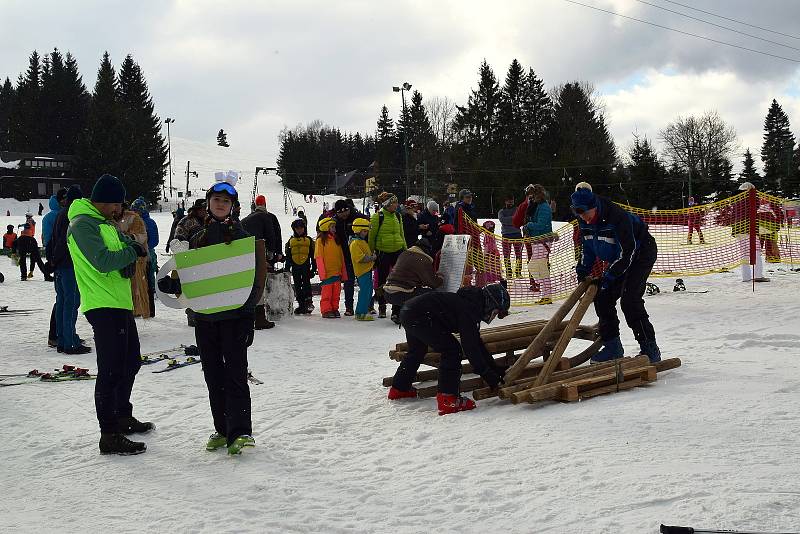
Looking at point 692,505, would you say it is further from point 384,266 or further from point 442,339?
point 384,266

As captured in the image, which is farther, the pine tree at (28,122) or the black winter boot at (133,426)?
the pine tree at (28,122)

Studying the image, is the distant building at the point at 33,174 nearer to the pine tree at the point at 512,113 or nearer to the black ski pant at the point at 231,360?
the pine tree at the point at 512,113

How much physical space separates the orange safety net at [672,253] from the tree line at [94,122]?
62521 mm

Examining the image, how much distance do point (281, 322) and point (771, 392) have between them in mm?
7267

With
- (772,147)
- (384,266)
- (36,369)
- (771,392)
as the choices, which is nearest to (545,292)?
(384,266)

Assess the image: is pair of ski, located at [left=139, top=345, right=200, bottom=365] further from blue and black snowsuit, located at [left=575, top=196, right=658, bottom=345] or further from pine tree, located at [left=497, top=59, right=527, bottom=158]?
pine tree, located at [left=497, top=59, right=527, bottom=158]

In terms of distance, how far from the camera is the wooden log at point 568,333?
6.07m

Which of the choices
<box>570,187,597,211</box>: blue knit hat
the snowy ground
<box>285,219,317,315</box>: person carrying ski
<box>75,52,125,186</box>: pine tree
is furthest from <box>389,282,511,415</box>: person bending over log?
<box>75,52,125,186</box>: pine tree

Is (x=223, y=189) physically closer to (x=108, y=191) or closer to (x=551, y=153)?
(x=108, y=191)

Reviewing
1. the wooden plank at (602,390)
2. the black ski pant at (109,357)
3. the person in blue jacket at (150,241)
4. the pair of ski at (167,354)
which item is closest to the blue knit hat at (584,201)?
the wooden plank at (602,390)

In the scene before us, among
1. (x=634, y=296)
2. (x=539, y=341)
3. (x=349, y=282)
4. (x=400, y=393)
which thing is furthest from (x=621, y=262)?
(x=349, y=282)

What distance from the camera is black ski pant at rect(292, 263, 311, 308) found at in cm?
1225

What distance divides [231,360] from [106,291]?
3.22ft

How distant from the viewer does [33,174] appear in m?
81.0
